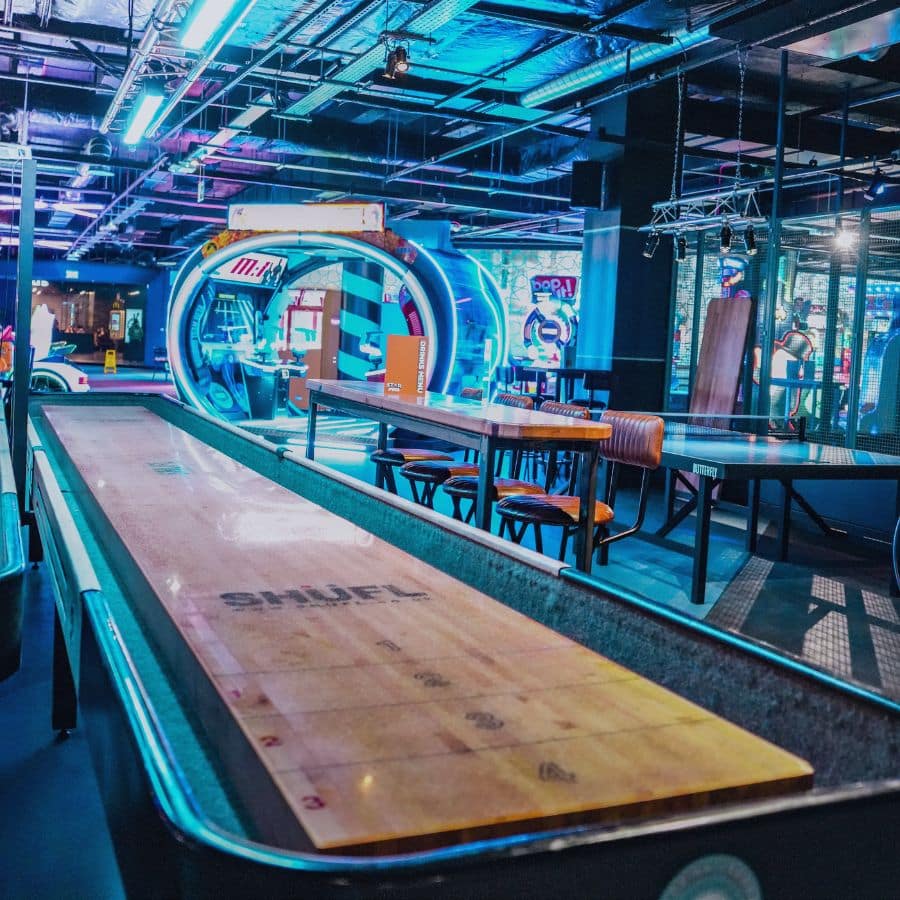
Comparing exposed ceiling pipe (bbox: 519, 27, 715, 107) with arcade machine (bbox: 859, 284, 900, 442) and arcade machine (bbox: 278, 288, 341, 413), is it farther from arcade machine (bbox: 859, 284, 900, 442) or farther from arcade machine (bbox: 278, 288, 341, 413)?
arcade machine (bbox: 278, 288, 341, 413)

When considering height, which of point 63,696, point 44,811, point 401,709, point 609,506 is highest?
point 401,709

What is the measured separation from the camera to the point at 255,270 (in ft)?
52.3

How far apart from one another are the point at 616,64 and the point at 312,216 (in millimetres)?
3948

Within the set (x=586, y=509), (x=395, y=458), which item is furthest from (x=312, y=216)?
(x=586, y=509)

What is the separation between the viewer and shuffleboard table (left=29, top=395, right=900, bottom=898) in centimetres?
96

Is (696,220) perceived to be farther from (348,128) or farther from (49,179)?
(49,179)

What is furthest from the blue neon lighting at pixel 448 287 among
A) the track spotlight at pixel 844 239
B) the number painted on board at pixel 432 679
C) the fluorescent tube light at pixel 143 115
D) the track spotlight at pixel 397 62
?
the number painted on board at pixel 432 679

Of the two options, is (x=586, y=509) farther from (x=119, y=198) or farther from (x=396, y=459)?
(x=119, y=198)

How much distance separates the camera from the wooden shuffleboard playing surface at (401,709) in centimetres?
112

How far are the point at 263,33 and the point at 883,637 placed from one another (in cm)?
720

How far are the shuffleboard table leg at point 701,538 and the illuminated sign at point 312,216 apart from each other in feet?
20.7

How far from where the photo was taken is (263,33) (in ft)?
28.9

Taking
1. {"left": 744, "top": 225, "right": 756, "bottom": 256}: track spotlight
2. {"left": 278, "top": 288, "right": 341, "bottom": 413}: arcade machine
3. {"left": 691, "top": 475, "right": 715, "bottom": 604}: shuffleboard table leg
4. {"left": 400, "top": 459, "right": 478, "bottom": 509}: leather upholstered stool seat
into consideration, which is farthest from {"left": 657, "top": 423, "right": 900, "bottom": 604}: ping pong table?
{"left": 278, "top": 288, "right": 341, "bottom": 413}: arcade machine

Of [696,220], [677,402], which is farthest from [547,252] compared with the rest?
[696,220]
